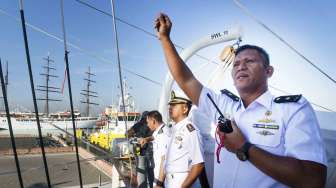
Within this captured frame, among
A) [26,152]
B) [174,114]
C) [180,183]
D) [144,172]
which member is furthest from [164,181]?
[26,152]

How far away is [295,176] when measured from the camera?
1231 mm

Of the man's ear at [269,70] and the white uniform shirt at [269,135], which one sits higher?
the man's ear at [269,70]

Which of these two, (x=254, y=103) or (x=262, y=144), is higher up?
(x=254, y=103)

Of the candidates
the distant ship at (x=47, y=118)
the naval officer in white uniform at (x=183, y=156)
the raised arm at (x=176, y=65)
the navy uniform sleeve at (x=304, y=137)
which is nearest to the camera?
the navy uniform sleeve at (x=304, y=137)

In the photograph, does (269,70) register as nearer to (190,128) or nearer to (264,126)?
(264,126)

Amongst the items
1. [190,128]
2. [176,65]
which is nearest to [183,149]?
[190,128]

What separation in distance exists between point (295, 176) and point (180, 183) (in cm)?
191

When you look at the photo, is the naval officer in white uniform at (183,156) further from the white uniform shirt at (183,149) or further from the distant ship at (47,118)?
the distant ship at (47,118)

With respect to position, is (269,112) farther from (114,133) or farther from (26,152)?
(114,133)

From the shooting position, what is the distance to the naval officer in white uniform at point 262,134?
1235mm

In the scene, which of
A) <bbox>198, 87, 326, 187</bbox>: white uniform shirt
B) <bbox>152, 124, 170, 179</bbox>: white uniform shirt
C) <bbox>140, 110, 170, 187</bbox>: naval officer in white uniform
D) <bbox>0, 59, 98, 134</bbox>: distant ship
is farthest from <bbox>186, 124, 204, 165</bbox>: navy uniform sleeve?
<bbox>0, 59, 98, 134</bbox>: distant ship

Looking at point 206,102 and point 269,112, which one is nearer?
point 269,112

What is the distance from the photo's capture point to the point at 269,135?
1.42 m

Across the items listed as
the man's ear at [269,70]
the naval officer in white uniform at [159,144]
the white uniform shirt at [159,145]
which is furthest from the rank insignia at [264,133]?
the white uniform shirt at [159,145]
